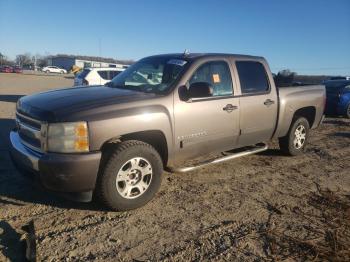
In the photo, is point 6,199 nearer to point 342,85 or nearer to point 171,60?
point 171,60

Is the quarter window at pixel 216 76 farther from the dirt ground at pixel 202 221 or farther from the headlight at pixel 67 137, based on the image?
the headlight at pixel 67 137

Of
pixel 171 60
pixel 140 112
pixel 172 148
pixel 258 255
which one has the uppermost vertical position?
pixel 171 60

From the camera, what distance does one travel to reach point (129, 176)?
4250 mm

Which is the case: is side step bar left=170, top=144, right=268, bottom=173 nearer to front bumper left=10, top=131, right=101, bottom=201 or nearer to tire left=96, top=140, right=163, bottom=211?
tire left=96, top=140, right=163, bottom=211

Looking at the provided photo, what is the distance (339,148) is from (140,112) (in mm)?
5444

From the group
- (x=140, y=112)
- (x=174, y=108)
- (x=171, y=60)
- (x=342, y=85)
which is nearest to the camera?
(x=140, y=112)

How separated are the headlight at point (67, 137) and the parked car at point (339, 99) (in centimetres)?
1155

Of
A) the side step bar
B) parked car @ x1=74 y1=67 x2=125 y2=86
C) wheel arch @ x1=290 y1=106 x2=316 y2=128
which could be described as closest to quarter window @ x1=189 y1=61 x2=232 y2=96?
the side step bar

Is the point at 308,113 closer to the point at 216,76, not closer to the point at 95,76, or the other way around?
the point at 216,76

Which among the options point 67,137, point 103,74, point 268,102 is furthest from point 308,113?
point 103,74

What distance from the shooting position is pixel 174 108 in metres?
4.55

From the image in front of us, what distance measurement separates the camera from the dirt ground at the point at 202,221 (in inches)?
135

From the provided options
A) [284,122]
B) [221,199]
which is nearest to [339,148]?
[284,122]

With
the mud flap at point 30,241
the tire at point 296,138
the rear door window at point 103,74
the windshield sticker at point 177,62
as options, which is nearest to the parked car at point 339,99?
the tire at point 296,138
